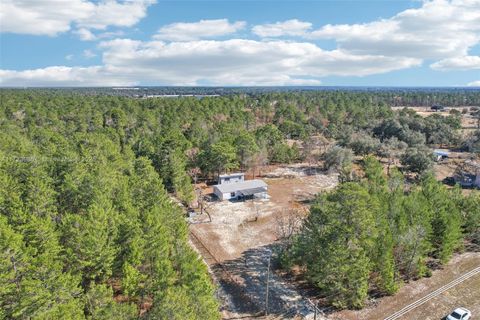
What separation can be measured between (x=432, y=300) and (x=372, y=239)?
7.33 metres

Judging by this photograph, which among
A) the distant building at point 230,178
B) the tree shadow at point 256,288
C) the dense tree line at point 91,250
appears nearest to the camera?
the dense tree line at point 91,250

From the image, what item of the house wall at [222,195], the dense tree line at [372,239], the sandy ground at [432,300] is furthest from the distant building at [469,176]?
the house wall at [222,195]

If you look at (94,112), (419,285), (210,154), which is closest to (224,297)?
(419,285)

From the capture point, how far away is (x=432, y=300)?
2570 centimetres

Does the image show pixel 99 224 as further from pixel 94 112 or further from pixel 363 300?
pixel 94 112

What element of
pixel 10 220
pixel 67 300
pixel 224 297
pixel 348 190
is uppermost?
pixel 348 190

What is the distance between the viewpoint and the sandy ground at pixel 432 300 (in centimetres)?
2408

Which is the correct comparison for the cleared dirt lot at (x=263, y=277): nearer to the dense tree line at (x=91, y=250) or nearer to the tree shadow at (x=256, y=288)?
the tree shadow at (x=256, y=288)

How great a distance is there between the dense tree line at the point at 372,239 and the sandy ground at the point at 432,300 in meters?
0.79

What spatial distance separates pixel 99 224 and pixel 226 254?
14.7m

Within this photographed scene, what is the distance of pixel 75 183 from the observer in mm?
31922

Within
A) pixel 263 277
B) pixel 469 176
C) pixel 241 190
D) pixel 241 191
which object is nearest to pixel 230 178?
pixel 241 190

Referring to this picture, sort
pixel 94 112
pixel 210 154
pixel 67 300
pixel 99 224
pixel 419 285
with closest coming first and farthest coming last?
pixel 67 300 → pixel 99 224 → pixel 419 285 → pixel 210 154 → pixel 94 112

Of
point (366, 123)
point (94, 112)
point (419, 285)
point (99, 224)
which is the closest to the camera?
point (99, 224)
